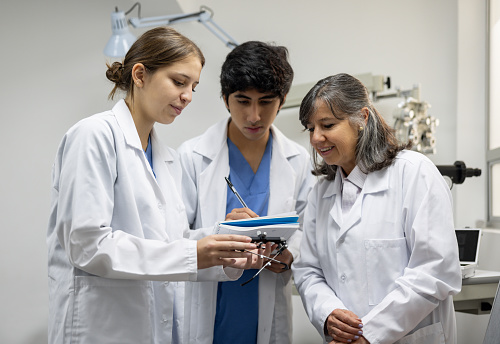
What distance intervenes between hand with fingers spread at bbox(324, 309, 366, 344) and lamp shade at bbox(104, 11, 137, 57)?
179 centimetres

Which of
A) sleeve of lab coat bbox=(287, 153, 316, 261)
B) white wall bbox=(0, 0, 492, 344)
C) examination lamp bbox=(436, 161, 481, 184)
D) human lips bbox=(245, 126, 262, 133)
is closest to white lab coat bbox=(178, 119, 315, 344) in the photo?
sleeve of lab coat bbox=(287, 153, 316, 261)

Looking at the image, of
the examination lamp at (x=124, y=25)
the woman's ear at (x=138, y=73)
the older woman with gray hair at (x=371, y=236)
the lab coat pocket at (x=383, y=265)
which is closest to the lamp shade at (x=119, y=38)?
the examination lamp at (x=124, y=25)

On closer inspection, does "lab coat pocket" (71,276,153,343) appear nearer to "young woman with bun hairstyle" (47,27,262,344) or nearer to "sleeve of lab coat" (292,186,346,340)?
"young woman with bun hairstyle" (47,27,262,344)

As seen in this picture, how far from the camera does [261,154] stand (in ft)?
6.15

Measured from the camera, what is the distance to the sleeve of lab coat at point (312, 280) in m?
1.42

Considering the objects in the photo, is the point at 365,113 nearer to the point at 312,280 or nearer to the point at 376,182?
the point at 376,182

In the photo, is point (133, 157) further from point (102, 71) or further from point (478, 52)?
point (478, 52)

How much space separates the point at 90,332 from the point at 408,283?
30.9 inches

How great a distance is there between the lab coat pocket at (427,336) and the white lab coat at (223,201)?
480 mm

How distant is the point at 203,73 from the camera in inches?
124

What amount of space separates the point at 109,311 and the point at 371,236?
699 millimetres

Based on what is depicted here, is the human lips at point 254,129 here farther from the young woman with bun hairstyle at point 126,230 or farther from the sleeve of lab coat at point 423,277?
the sleeve of lab coat at point 423,277

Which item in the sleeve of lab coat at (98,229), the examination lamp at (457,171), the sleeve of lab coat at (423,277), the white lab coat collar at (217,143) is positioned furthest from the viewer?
the examination lamp at (457,171)

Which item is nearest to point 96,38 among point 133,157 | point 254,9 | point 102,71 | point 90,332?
point 102,71
